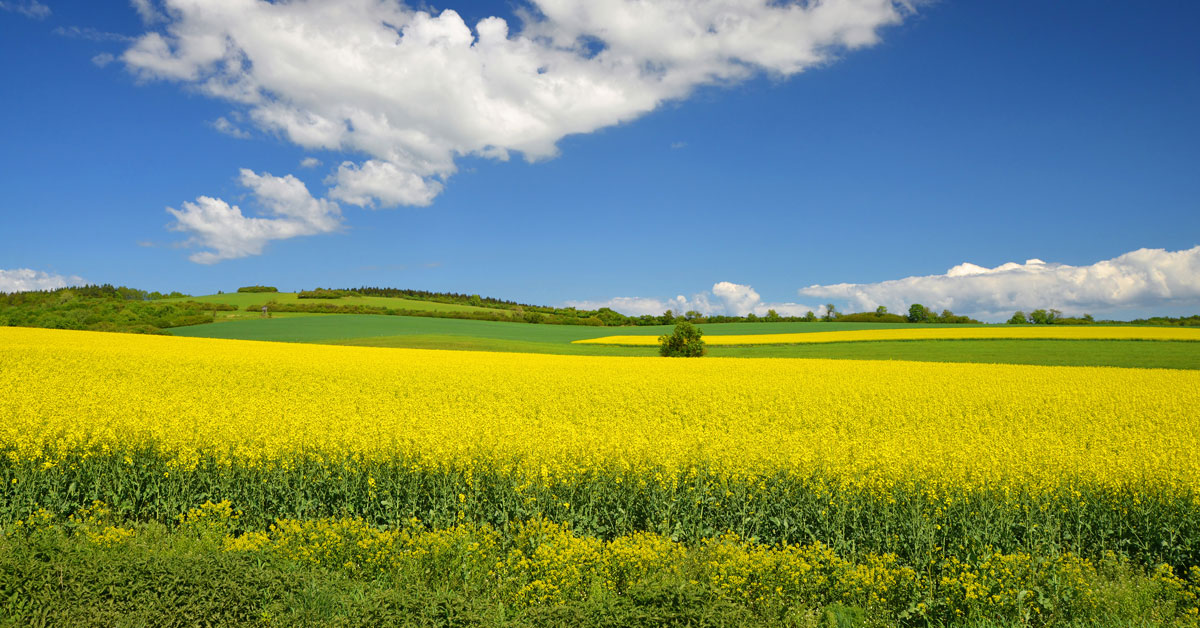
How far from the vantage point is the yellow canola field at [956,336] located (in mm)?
47938

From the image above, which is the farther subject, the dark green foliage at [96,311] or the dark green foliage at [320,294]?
the dark green foliage at [320,294]

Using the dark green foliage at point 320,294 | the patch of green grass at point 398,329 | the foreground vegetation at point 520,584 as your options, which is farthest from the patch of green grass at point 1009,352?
the dark green foliage at point 320,294

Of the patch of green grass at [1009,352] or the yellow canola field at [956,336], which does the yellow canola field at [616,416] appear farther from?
the yellow canola field at [956,336]

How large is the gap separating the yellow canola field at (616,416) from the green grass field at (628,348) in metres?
13.0

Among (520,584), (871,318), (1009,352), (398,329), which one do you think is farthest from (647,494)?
(871,318)

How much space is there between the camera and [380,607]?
17.7 feet

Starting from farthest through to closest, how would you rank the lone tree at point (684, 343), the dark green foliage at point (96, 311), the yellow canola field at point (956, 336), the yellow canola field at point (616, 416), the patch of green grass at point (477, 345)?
the dark green foliage at point (96, 311) → the yellow canola field at point (956, 336) → the patch of green grass at point (477, 345) → the lone tree at point (684, 343) → the yellow canola field at point (616, 416)

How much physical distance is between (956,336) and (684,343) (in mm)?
29001

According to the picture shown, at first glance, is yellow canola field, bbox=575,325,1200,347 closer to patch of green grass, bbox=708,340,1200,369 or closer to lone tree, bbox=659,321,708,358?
patch of green grass, bbox=708,340,1200,369

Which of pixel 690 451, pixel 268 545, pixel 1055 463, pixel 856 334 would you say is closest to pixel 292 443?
pixel 268 545

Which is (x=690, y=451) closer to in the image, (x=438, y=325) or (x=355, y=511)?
(x=355, y=511)

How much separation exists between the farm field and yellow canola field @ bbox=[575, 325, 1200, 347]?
33.3m

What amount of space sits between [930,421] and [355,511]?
40.9 feet

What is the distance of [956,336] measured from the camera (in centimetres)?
5209
